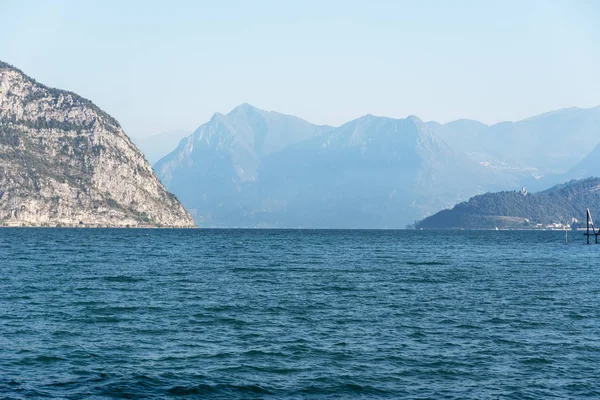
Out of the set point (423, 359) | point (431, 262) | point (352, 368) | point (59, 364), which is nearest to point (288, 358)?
point (352, 368)

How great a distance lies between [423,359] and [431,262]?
96989 millimetres

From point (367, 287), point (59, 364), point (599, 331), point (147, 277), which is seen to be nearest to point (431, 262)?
point (367, 287)

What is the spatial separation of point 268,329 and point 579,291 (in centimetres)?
4700

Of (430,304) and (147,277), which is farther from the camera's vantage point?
(147,277)

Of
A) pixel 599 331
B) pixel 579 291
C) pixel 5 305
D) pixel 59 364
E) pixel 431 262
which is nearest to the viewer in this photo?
pixel 59 364

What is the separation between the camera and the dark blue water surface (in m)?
42.0

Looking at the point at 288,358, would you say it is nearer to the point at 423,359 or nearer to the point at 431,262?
the point at 423,359

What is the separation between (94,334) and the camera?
55.7 meters

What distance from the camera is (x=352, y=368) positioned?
4606 cm

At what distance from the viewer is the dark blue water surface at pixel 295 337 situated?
4197 cm

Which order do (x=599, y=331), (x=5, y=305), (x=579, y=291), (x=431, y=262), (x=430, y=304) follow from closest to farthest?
1. (x=599, y=331)
2. (x=5, y=305)
3. (x=430, y=304)
4. (x=579, y=291)
5. (x=431, y=262)

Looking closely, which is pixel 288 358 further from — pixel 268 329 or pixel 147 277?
pixel 147 277

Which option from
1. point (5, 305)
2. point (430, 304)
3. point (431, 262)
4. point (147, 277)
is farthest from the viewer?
point (431, 262)

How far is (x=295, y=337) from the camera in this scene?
5550cm
